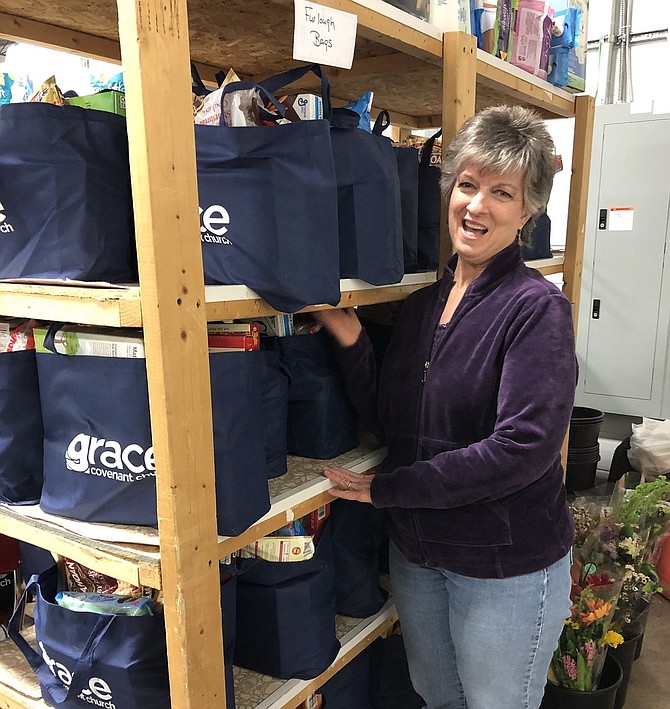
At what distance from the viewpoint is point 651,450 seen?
121 inches

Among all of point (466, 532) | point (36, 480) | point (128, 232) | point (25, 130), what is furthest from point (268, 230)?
point (466, 532)

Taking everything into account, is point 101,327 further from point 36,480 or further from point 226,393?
point 36,480

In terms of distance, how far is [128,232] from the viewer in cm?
113

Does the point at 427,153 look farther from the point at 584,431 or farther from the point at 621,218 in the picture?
the point at 621,218

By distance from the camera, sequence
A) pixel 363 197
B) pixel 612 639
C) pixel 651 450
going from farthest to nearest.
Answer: pixel 651 450, pixel 612 639, pixel 363 197

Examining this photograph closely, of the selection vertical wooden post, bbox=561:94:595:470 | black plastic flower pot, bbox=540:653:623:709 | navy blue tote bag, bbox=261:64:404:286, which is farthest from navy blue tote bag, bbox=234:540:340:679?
vertical wooden post, bbox=561:94:595:470

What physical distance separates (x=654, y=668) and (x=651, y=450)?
1010mm

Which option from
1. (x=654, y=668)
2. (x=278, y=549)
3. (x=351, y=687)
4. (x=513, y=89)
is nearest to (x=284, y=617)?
(x=278, y=549)

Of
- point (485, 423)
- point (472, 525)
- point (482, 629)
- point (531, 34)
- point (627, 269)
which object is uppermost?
point (531, 34)

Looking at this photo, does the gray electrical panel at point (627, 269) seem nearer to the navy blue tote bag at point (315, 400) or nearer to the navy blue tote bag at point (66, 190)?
the navy blue tote bag at point (315, 400)

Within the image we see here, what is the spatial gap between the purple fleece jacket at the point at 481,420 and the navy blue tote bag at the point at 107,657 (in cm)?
53

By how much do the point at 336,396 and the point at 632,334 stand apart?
8.42 feet

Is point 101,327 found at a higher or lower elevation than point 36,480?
higher

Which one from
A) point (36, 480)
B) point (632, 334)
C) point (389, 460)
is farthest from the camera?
point (632, 334)
